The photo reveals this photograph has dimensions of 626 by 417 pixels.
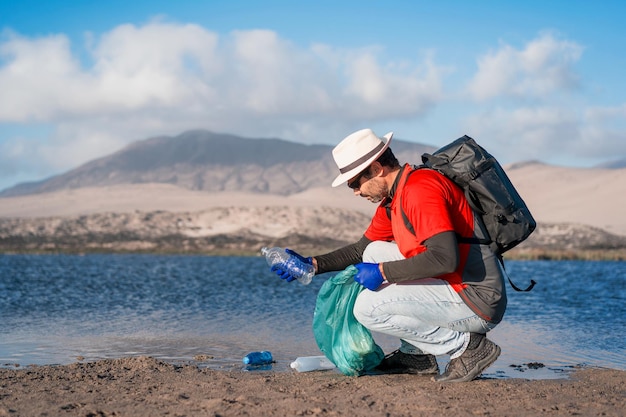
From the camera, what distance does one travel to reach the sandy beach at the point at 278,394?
4371 mm

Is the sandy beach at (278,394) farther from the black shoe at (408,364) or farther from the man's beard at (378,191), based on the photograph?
the man's beard at (378,191)

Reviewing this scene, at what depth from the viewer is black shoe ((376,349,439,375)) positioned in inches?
225

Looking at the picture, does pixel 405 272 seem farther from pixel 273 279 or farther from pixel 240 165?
pixel 240 165

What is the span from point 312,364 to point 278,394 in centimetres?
131

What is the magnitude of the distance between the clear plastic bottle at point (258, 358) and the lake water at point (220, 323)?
0.08 m

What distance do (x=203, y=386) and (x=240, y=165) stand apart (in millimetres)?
143909

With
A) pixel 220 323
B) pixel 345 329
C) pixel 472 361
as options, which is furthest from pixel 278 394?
pixel 220 323

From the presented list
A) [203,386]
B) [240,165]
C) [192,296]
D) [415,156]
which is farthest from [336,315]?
[415,156]

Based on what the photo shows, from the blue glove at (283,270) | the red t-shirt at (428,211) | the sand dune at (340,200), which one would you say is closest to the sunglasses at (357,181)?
the red t-shirt at (428,211)

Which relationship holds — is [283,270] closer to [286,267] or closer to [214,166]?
[286,267]

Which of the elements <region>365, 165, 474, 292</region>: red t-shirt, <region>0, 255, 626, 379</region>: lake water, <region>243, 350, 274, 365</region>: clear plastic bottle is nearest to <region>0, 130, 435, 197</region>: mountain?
<region>0, 255, 626, 379</region>: lake water

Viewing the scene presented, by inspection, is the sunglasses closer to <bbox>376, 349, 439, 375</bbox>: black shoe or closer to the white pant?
the white pant

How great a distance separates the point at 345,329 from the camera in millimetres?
5520

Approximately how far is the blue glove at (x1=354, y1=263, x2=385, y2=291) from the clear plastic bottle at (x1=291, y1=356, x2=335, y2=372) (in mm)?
1230
